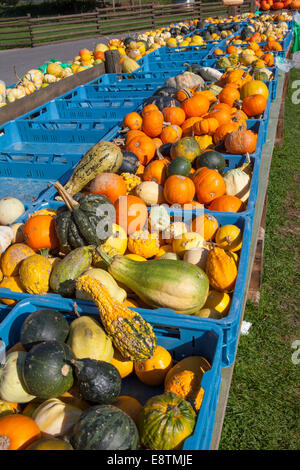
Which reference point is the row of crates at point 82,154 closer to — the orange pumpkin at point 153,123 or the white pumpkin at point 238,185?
the white pumpkin at point 238,185

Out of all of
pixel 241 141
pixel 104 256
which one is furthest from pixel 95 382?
pixel 241 141

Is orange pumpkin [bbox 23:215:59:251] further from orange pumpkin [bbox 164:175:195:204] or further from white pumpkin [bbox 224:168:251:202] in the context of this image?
white pumpkin [bbox 224:168:251:202]

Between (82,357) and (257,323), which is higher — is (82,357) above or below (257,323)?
above

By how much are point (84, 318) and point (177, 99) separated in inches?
152

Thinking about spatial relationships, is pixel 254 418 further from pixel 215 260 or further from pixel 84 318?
pixel 84 318

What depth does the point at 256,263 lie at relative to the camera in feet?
11.9

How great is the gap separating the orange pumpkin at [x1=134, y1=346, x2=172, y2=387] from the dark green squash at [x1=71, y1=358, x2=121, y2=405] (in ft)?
0.85

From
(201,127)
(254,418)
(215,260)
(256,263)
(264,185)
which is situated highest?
(201,127)

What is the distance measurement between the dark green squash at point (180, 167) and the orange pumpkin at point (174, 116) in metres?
1.21

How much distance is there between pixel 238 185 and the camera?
303cm

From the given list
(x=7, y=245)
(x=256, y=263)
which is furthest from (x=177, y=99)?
(x=7, y=245)

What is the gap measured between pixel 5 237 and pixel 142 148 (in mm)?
1601

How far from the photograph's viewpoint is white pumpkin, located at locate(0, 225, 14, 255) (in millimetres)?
2576

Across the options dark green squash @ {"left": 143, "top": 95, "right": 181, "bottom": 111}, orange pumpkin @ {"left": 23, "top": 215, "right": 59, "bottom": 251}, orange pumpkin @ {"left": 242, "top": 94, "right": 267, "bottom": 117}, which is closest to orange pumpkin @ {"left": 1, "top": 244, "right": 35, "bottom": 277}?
orange pumpkin @ {"left": 23, "top": 215, "right": 59, "bottom": 251}
